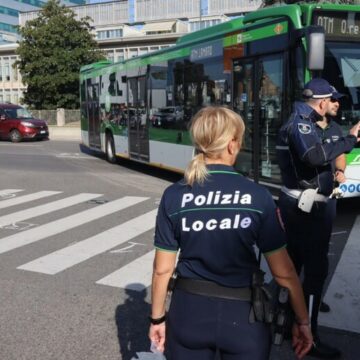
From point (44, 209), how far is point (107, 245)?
115 inches

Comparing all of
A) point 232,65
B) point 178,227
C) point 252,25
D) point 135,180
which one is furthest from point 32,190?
point 178,227

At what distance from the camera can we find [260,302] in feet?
7.31

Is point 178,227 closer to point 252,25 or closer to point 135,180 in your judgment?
point 252,25

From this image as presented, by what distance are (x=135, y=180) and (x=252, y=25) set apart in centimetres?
552

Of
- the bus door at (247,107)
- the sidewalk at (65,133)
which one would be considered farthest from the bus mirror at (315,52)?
the sidewalk at (65,133)

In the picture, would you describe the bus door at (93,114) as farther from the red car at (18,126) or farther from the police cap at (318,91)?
the police cap at (318,91)

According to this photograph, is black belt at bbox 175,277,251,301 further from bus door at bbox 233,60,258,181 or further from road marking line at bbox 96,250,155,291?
bus door at bbox 233,60,258,181

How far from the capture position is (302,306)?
2.38 meters

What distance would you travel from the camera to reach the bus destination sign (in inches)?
303

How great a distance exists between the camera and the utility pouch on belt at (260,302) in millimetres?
2221

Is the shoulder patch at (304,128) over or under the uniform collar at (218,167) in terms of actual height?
over

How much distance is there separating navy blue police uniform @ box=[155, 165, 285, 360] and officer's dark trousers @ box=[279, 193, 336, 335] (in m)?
1.45

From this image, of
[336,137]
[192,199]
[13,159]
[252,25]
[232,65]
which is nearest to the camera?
[192,199]

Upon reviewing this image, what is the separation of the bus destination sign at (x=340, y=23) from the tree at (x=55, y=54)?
35.9m
